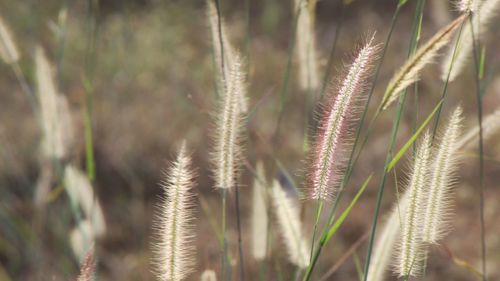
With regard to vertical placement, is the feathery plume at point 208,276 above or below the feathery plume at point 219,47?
below

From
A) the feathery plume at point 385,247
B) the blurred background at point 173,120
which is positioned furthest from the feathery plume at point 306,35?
the blurred background at point 173,120

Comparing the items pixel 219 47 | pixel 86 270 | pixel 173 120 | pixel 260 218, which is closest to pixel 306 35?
pixel 219 47

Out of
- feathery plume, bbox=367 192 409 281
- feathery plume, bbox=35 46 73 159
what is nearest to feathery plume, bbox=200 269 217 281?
feathery plume, bbox=367 192 409 281

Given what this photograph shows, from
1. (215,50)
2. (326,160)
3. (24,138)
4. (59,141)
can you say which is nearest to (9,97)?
(24,138)

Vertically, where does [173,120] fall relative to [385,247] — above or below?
above

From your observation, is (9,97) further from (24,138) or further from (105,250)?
(105,250)

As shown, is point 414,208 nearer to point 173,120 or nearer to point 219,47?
point 219,47

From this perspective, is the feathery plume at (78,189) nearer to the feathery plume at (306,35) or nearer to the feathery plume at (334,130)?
the feathery plume at (306,35)
